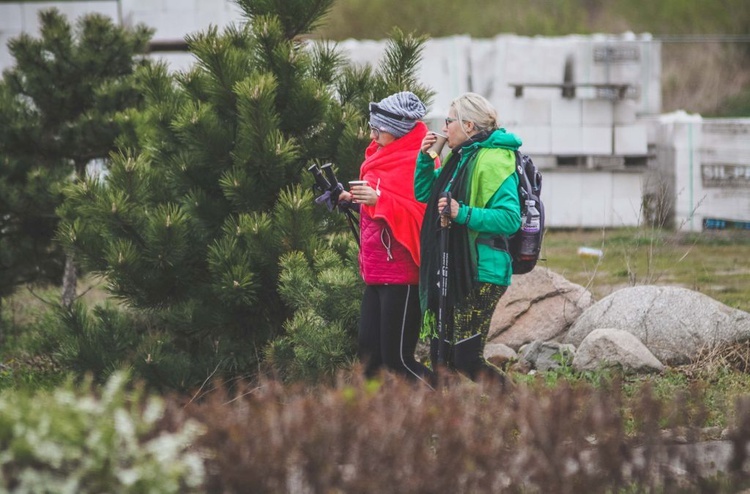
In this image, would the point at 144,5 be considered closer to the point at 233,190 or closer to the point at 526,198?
the point at 233,190

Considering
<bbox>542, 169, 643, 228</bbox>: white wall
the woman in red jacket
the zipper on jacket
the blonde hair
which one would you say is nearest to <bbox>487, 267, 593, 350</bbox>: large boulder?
the woman in red jacket

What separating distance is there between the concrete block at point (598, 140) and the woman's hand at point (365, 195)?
9.49 m

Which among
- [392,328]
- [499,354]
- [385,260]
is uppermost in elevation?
[385,260]

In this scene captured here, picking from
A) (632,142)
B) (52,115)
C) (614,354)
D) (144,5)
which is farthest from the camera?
(144,5)

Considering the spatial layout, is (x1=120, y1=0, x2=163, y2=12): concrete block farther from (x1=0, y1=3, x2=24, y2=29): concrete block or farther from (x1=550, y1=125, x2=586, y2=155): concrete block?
(x1=550, y1=125, x2=586, y2=155): concrete block

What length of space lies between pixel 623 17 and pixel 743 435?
2618cm

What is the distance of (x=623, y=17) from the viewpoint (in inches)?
1127

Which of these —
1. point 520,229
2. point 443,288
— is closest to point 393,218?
point 443,288

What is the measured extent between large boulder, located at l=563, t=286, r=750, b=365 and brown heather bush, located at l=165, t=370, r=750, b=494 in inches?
114

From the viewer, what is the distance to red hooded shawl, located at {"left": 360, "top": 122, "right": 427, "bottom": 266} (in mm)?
5309

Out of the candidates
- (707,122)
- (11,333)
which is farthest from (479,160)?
(707,122)

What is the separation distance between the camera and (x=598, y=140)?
14.3 metres

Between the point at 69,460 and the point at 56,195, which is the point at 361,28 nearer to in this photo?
the point at 56,195

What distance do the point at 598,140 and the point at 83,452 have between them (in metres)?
11.9
